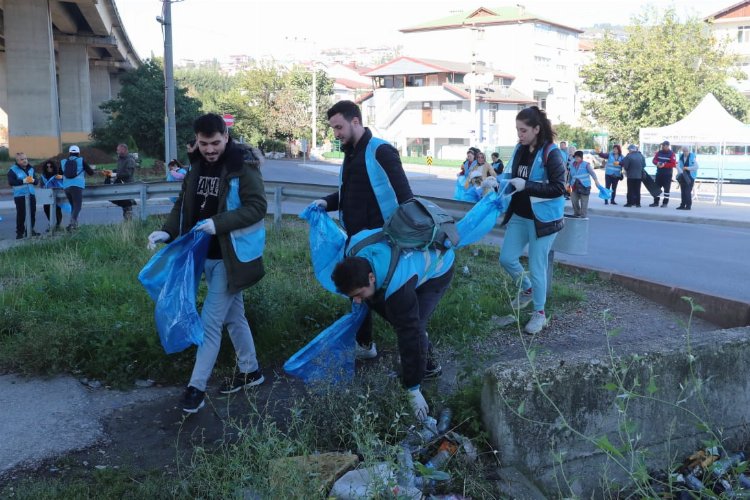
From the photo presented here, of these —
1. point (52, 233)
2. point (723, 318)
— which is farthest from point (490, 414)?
point (52, 233)

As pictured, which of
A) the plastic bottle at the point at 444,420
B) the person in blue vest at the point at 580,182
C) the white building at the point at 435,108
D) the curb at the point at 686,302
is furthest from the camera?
the white building at the point at 435,108

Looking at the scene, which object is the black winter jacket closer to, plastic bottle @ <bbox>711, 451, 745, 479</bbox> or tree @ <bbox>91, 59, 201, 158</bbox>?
plastic bottle @ <bbox>711, 451, 745, 479</bbox>

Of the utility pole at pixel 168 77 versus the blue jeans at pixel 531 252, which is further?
the utility pole at pixel 168 77

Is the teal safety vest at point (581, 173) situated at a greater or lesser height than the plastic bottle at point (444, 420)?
greater

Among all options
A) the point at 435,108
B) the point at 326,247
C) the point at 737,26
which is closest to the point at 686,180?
the point at 326,247

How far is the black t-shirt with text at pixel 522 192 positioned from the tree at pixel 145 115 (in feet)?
99.2

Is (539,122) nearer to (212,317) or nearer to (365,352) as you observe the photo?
(365,352)

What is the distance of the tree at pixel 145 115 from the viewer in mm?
35062

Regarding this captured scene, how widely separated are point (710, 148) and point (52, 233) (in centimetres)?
3133

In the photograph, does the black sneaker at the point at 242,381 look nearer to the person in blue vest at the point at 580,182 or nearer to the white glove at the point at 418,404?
the white glove at the point at 418,404

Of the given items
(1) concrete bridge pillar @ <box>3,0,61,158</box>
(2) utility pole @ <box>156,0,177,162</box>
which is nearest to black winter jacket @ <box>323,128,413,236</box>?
(2) utility pole @ <box>156,0,177,162</box>

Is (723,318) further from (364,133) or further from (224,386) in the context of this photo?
(224,386)

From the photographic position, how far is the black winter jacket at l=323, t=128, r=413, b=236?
16.2 ft

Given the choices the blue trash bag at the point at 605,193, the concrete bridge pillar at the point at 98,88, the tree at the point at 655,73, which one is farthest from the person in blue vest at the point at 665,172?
the concrete bridge pillar at the point at 98,88
